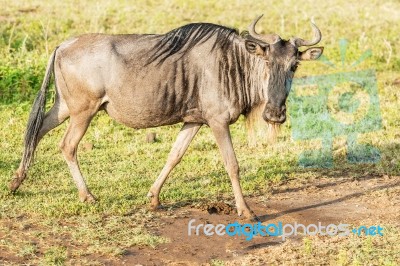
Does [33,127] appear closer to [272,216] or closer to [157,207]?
[157,207]

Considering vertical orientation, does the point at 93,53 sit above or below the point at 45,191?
above

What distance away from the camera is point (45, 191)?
8102 millimetres

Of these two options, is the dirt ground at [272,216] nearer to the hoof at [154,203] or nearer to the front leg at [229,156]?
the hoof at [154,203]

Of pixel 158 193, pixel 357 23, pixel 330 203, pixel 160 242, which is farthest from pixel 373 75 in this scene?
pixel 160 242

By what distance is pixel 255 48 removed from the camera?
7.18 m

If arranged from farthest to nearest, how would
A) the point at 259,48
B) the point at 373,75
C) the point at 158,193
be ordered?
the point at 373,75 → the point at 158,193 → the point at 259,48

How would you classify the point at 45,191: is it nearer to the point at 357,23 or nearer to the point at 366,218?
the point at 366,218

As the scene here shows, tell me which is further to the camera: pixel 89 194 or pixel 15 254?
pixel 89 194

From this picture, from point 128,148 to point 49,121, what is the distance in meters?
1.92

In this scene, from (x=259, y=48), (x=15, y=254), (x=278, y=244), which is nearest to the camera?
(x=15, y=254)

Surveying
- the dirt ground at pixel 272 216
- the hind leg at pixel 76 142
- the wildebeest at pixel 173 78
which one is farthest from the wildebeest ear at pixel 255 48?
the hind leg at pixel 76 142

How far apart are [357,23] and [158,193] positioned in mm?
9387

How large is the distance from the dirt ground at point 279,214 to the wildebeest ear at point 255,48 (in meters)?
1.39

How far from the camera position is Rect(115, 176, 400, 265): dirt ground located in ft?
21.1
